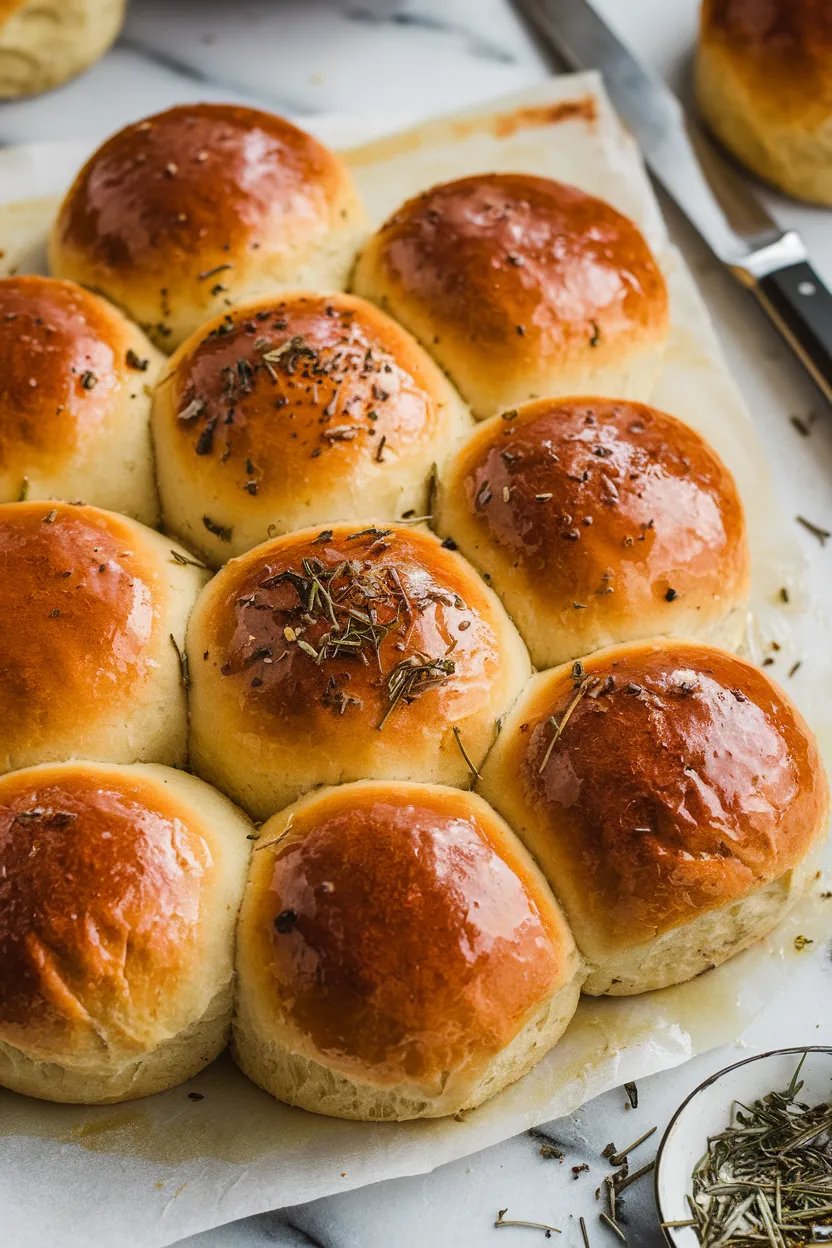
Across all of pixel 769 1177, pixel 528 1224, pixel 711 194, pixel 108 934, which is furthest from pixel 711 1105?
pixel 711 194

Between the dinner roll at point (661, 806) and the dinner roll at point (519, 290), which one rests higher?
the dinner roll at point (519, 290)

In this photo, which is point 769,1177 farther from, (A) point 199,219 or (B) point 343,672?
(A) point 199,219

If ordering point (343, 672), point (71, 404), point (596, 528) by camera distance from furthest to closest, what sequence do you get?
point (71, 404) → point (596, 528) → point (343, 672)

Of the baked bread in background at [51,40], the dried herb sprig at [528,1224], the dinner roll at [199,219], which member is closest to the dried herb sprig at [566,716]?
the dried herb sprig at [528,1224]

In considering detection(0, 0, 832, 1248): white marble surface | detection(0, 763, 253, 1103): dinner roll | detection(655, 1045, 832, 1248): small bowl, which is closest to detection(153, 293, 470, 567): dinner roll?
detection(0, 763, 253, 1103): dinner roll

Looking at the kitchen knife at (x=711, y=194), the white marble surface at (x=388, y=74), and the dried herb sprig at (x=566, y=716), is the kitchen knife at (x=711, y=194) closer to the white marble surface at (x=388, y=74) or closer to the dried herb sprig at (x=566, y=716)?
the white marble surface at (x=388, y=74)

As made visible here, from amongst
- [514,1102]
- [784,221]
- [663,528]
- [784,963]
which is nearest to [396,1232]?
[514,1102]

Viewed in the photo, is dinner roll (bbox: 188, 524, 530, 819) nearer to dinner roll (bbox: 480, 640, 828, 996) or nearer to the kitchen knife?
dinner roll (bbox: 480, 640, 828, 996)
